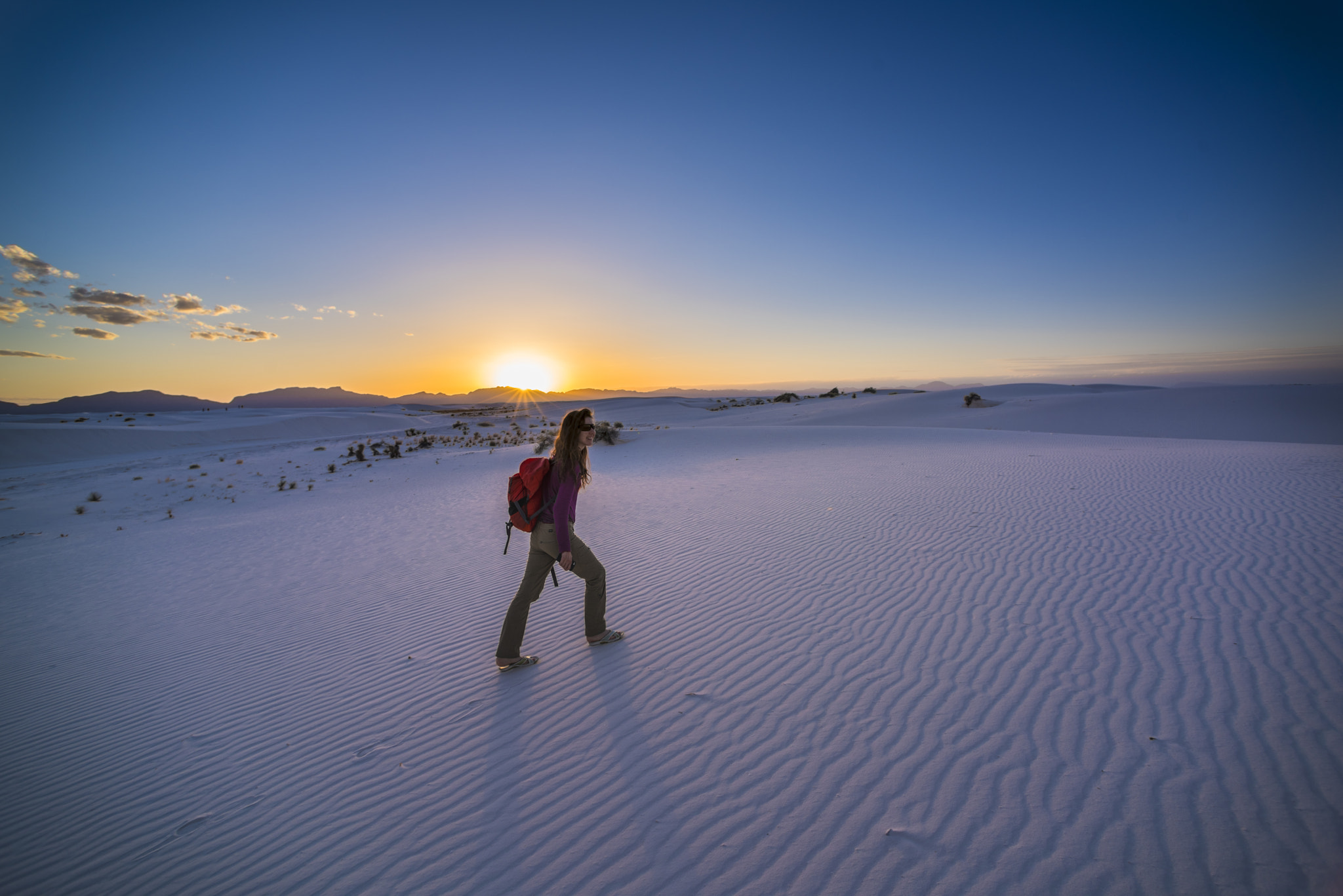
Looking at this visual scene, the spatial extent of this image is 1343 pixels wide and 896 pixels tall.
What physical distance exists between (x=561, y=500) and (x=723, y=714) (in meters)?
1.75

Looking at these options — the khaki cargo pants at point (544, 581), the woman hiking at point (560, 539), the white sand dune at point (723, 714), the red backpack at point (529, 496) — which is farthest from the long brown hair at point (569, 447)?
the white sand dune at point (723, 714)

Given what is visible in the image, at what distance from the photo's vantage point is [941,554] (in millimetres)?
5809

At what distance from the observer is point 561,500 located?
345cm

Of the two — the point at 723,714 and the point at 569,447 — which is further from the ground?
the point at 569,447

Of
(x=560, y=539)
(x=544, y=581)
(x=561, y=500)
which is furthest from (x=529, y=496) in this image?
(x=544, y=581)

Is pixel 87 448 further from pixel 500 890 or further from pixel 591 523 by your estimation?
pixel 500 890

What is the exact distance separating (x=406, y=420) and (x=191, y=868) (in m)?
52.1

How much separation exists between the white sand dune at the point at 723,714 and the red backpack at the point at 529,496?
1.25m

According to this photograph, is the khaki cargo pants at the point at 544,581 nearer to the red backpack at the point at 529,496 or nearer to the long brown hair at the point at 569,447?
the red backpack at the point at 529,496

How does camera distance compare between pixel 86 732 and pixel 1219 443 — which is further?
pixel 1219 443

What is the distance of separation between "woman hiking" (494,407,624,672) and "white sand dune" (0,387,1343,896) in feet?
1.09

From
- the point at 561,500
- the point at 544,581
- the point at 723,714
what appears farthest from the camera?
the point at 544,581

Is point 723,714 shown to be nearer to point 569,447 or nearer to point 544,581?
point 544,581

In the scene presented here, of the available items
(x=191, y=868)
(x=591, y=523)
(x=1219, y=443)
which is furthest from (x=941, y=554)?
(x=1219, y=443)
